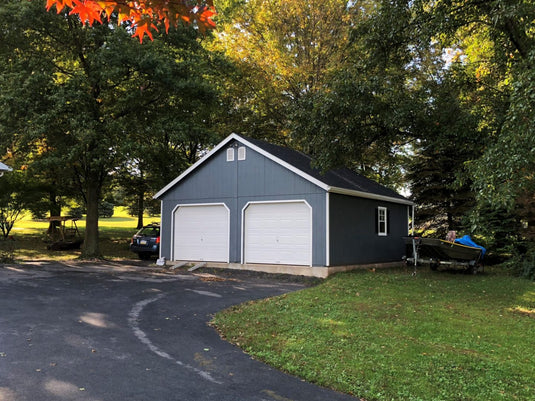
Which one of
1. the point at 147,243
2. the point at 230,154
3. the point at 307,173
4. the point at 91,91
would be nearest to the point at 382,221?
the point at 307,173

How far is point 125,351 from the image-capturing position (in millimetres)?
5172

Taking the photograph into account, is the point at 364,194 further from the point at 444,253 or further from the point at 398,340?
the point at 398,340

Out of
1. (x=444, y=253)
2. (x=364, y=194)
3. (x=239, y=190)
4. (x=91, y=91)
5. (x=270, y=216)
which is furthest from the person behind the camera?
(x=91, y=91)

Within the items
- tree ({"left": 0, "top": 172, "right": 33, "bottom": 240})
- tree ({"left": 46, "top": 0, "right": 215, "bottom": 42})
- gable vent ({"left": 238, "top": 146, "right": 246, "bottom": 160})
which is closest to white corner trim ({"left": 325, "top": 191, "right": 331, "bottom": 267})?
gable vent ({"left": 238, "top": 146, "right": 246, "bottom": 160})

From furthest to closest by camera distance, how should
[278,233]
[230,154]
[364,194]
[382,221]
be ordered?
[382,221], [230,154], [364,194], [278,233]

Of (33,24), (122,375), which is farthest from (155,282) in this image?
(33,24)

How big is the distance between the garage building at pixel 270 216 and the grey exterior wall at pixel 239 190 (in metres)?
0.03

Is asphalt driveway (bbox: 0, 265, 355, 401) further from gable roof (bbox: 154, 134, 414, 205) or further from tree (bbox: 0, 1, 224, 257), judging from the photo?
Result: tree (bbox: 0, 1, 224, 257)

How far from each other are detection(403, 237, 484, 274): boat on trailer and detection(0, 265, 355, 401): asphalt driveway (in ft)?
20.1

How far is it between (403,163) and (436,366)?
21326 mm

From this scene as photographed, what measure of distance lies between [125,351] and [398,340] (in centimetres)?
360

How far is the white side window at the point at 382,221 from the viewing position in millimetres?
16392

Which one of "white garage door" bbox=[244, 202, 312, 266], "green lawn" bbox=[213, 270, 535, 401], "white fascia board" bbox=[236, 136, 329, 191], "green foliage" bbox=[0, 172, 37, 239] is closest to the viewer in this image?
"green lawn" bbox=[213, 270, 535, 401]

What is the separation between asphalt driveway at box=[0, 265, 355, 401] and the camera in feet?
13.1
